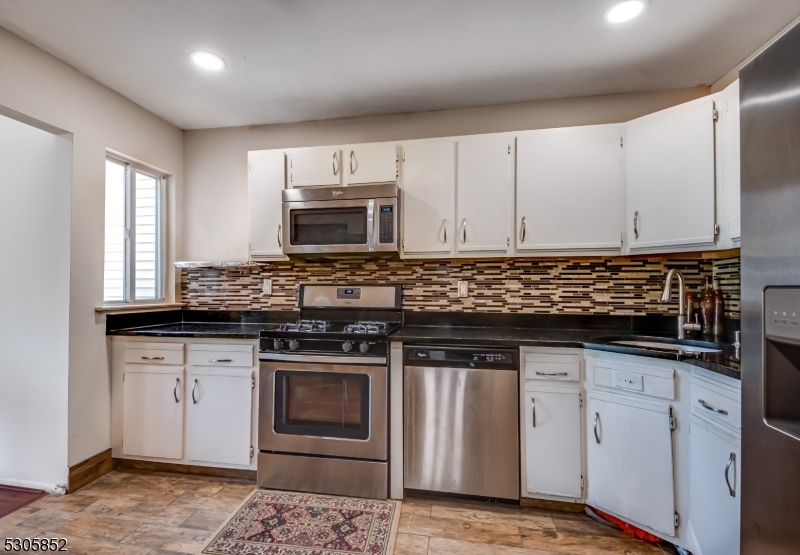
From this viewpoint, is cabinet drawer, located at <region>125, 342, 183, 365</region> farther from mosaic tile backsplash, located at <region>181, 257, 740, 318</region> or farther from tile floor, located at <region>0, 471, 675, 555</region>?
tile floor, located at <region>0, 471, 675, 555</region>

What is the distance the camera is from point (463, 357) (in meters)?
2.08

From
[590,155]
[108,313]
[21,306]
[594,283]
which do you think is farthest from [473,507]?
[21,306]

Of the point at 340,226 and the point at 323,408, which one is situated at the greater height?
the point at 340,226

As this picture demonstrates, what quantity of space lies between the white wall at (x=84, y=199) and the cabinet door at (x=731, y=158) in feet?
11.3

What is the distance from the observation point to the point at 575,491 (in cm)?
199

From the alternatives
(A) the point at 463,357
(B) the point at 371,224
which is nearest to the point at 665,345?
(A) the point at 463,357

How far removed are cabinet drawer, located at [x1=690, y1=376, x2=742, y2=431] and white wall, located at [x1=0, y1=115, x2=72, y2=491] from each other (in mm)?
3158

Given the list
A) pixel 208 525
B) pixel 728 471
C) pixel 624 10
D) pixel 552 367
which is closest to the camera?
pixel 728 471

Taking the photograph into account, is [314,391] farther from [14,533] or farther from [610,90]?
[610,90]

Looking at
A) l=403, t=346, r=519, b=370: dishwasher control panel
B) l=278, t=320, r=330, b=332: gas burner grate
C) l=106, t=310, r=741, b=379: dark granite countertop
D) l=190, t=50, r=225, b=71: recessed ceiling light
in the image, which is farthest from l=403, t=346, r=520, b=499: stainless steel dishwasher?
l=190, t=50, r=225, b=71: recessed ceiling light

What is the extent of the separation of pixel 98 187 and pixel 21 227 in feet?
1.50

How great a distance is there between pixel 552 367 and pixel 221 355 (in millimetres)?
1937

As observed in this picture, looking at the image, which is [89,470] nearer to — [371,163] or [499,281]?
[371,163]

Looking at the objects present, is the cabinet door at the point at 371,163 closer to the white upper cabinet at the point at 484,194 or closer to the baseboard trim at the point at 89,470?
the white upper cabinet at the point at 484,194
